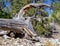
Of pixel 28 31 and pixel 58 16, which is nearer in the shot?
pixel 28 31

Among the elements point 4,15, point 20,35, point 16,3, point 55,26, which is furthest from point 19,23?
point 55,26

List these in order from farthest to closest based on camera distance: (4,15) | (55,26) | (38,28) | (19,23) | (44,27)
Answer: (55,26) → (44,27) → (38,28) → (4,15) → (19,23)

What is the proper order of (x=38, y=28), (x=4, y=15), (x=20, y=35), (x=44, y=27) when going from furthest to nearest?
(x=44, y=27)
(x=38, y=28)
(x=4, y=15)
(x=20, y=35)

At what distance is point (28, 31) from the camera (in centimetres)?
843

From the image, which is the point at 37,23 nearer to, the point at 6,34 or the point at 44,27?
the point at 44,27

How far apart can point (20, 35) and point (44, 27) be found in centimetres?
848

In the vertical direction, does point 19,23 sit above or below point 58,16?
above

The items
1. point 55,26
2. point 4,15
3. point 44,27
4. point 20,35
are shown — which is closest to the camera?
point 20,35

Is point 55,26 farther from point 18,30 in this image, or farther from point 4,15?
point 18,30

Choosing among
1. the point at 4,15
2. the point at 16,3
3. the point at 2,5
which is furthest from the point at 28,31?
the point at 16,3

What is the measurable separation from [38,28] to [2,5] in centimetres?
344

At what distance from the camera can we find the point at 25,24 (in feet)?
27.7

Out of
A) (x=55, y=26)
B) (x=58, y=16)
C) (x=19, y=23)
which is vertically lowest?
(x=55, y=26)

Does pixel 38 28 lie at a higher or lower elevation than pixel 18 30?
lower
